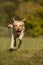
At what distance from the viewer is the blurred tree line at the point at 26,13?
28.6 meters

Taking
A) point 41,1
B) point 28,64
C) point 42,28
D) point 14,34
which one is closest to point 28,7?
point 41,1

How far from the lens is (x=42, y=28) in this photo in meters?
28.6

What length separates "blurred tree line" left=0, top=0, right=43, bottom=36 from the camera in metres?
28.6

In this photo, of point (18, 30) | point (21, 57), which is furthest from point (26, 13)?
point (21, 57)

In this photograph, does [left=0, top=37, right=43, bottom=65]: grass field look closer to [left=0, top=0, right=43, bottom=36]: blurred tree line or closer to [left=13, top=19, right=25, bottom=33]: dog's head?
[left=13, top=19, right=25, bottom=33]: dog's head

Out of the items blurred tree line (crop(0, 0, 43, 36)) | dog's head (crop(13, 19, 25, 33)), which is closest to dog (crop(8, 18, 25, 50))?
dog's head (crop(13, 19, 25, 33))

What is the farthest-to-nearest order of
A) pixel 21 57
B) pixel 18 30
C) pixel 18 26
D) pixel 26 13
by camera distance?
pixel 26 13
pixel 18 26
pixel 18 30
pixel 21 57

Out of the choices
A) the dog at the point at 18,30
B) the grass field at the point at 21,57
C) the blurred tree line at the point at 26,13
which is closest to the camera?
the grass field at the point at 21,57

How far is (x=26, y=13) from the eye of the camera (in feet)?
105

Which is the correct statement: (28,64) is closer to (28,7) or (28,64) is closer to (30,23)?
(30,23)

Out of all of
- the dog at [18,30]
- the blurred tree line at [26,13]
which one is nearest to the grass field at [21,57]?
the dog at [18,30]

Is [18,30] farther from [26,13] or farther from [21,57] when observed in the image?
[26,13]

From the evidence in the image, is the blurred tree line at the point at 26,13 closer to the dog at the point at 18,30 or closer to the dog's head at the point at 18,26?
the dog at the point at 18,30

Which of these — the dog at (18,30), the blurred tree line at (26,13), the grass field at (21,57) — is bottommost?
the blurred tree line at (26,13)
